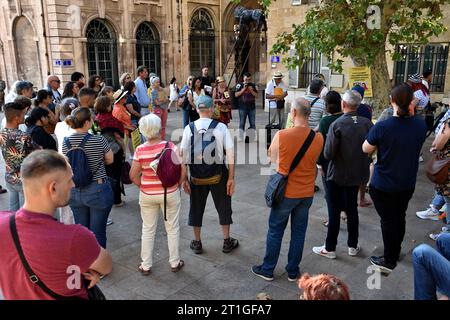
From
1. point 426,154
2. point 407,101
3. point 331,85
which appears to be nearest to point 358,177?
point 407,101

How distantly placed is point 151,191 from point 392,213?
2379 millimetres

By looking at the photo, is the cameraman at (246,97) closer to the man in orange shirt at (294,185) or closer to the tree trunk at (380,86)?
the tree trunk at (380,86)

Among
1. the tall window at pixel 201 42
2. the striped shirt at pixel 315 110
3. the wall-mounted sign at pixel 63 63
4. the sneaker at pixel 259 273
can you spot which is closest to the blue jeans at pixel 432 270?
the sneaker at pixel 259 273

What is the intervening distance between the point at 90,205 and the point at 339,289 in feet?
8.98

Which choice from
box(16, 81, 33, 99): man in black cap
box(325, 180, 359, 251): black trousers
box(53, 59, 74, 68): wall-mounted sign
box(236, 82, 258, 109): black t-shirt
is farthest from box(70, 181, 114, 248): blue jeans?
box(53, 59, 74, 68): wall-mounted sign

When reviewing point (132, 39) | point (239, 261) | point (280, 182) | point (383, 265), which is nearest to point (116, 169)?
point (239, 261)

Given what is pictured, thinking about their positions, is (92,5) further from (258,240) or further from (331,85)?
(258,240)

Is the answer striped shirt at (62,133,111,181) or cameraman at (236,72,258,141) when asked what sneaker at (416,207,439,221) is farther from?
cameraman at (236,72,258,141)

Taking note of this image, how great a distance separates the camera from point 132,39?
19469 millimetres

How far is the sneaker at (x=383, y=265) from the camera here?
399 centimetres

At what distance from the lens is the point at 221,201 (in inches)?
172

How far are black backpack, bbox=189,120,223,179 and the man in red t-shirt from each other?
2177mm

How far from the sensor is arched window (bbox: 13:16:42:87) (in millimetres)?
18375

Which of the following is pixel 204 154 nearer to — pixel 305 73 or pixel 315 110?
pixel 315 110
